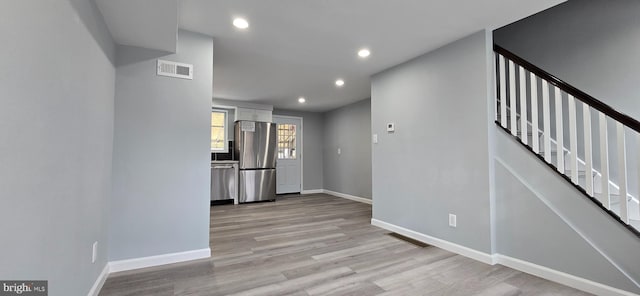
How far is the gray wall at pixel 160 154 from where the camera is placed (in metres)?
2.22

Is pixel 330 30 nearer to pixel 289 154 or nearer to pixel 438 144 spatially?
pixel 438 144

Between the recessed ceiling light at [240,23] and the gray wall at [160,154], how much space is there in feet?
1.22

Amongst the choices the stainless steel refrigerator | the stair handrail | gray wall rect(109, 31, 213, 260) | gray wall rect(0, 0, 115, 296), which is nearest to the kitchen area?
the stainless steel refrigerator

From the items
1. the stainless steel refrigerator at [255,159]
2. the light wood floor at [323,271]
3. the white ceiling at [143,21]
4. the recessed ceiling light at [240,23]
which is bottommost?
the light wood floor at [323,271]

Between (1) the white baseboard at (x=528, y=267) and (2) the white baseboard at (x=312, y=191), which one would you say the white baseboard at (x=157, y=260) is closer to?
(1) the white baseboard at (x=528, y=267)

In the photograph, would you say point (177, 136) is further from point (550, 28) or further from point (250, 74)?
point (550, 28)

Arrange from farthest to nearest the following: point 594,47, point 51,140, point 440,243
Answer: point 440,243 < point 594,47 < point 51,140

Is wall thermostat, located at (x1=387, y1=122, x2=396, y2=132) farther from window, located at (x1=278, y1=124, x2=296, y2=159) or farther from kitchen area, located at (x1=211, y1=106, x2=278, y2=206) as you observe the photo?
window, located at (x1=278, y1=124, x2=296, y2=159)

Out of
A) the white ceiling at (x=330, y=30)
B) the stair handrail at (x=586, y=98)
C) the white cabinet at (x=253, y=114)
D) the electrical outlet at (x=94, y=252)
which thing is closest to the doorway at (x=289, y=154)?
the white cabinet at (x=253, y=114)

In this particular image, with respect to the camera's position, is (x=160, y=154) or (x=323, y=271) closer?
(x=323, y=271)

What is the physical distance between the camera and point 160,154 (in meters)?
2.35

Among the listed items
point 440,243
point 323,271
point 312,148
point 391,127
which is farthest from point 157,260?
point 312,148

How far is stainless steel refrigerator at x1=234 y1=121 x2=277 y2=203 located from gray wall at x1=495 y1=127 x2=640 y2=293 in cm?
434

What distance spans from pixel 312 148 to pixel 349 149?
128 centimetres
